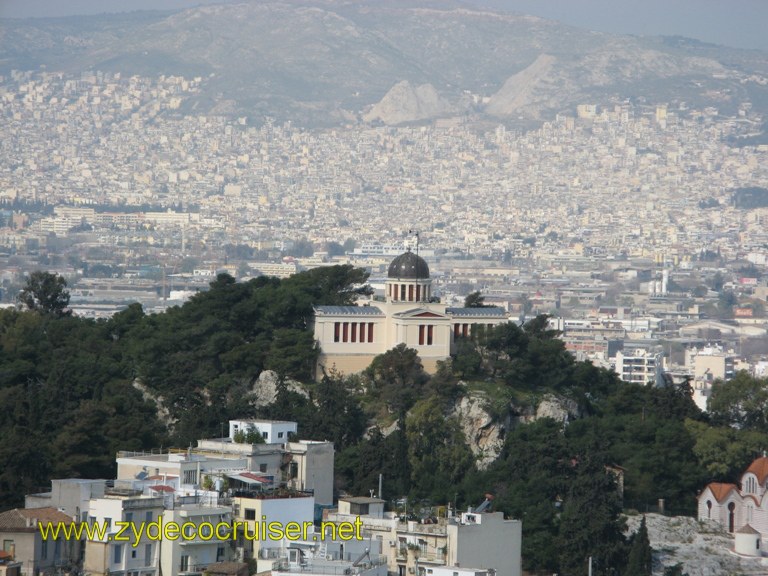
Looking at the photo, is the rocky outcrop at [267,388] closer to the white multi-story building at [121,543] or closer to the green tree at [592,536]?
the green tree at [592,536]

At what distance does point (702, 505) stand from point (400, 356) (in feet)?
Answer: 19.3

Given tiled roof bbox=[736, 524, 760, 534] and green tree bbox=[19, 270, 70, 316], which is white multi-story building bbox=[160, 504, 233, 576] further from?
green tree bbox=[19, 270, 70, 316]

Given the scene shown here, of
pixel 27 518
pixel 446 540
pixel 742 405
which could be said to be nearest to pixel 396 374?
pixel 742 405

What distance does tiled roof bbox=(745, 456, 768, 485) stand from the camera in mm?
37594

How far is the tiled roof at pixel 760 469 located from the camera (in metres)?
37.6

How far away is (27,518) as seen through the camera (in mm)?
28281

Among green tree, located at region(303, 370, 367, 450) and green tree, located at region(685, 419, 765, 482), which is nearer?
green tree, located at region(303, 370, 367, 450)

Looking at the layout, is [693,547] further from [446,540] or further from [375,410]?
[446,540]

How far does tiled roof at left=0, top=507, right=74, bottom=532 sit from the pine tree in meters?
7.79

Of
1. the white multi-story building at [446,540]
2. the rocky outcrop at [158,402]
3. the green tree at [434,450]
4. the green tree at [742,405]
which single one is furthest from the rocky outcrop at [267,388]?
the white multi-story building at [446,540]

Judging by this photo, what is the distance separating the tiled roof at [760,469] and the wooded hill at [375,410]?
2.10ft

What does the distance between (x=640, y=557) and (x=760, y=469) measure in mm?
6348

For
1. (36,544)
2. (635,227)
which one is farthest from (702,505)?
(635,227)

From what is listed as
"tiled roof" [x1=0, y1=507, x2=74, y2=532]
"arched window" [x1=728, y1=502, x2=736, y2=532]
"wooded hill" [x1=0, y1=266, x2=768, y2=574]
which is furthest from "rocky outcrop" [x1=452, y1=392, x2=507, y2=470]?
"tiled roof" [x1=0, y1=507, x2=74, y2=532]
